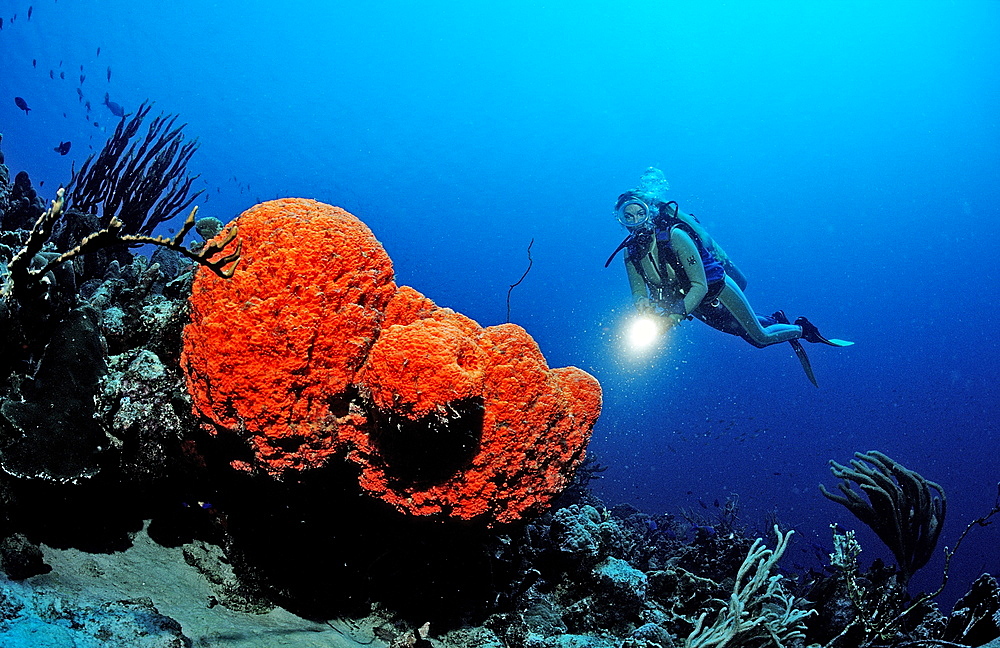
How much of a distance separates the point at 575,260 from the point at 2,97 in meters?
98.1

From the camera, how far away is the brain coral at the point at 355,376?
215 centimetres

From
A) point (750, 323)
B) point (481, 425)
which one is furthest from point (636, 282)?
point (481, 425)

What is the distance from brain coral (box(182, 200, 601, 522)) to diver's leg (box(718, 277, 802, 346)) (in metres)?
9.60

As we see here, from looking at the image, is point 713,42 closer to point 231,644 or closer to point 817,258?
point 817,258

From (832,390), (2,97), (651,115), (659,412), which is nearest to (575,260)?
(651,115)

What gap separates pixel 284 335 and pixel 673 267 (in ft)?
31.0

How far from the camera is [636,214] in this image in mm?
9969

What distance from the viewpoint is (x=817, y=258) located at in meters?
99.9

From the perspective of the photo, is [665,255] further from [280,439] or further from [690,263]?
[280,439]

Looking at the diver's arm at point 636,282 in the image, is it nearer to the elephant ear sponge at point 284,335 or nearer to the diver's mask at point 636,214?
the diver's mask at point 636,214

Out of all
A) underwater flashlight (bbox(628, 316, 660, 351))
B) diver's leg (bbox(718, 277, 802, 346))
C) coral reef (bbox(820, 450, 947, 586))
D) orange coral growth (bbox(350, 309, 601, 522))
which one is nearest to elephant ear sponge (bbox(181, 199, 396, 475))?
orange coral growth (bbox(350, 309, 601, 522))

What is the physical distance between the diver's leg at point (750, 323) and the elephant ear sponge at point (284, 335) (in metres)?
10.2

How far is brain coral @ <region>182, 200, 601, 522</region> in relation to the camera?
215 cm

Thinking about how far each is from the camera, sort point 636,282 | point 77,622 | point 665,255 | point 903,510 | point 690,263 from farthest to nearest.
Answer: point 636,282, point 665,255, point 690,263, point 903,510, point 77,622
